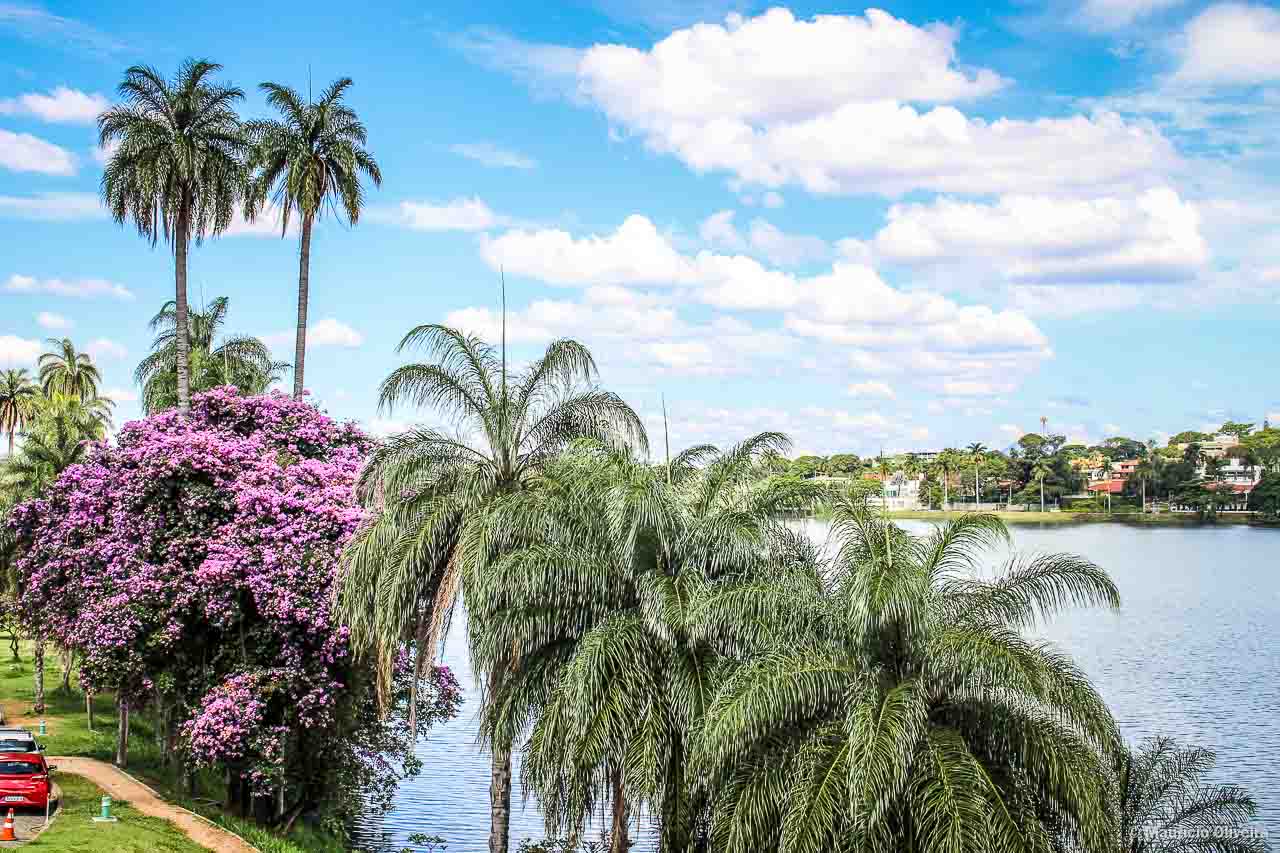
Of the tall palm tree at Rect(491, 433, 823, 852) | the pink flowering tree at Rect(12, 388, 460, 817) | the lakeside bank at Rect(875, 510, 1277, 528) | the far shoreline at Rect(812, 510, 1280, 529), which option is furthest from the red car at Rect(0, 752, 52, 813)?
the lakeside bank at Rect(875, 510, 1277, 528)

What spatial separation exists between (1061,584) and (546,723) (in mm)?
8370

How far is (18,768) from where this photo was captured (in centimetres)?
2300

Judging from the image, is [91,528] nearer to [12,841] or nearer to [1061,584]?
[12,841]

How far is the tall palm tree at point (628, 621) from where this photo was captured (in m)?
19.2

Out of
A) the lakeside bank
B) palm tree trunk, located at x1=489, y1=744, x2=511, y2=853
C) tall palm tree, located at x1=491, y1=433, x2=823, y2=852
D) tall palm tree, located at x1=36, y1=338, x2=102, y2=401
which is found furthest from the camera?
the lakeside bank

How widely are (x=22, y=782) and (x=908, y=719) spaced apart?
647 inches

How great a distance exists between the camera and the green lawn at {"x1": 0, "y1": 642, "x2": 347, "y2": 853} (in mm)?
25094

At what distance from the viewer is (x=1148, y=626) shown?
72812 millimetres

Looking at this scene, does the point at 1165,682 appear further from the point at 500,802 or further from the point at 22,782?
the point at 22,782

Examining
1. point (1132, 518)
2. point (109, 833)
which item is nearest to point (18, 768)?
point (109, 833)

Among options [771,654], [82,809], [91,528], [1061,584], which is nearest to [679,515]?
[771,654]

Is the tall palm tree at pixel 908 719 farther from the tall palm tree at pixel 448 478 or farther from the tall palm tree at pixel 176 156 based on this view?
the tall palm tree at pixel 176 156

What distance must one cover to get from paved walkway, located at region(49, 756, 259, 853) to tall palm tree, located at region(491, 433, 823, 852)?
6099 millimetres

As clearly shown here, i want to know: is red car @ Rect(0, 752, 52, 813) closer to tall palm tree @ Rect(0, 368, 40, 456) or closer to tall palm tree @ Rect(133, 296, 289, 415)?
tall palm tree @ Rect(133, 296, 289, 415)
